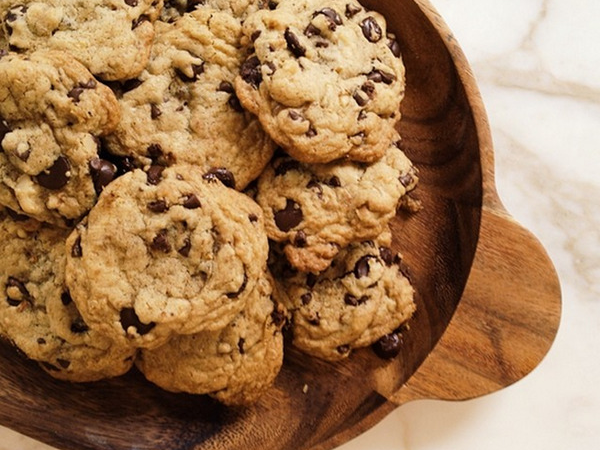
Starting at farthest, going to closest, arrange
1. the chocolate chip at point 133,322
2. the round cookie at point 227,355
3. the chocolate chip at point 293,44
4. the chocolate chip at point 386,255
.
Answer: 1. the chocolate chip at point 386,255
2. the round cookie at point 227,355
3. the chocolate chip at point 293,44
4. the chocolate chip at point 133,322

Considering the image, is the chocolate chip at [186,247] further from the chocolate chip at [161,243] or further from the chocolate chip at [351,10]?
the chocolate chip at [351,10]

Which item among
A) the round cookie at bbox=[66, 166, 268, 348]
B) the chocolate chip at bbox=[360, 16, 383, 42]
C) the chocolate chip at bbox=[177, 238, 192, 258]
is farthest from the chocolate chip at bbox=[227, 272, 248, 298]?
the chocolate chip at bbox=[360, 16, 383, 42]

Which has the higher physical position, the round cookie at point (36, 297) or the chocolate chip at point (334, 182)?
the chocolate chip at point (334, 182)

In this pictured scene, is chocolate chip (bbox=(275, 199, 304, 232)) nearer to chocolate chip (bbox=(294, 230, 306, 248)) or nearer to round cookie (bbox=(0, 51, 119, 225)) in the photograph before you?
chocolate chip (bbox=(294, 230, 306, 248))

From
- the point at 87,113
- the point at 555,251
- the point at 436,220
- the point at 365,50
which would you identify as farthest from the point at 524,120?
the point at 87,113

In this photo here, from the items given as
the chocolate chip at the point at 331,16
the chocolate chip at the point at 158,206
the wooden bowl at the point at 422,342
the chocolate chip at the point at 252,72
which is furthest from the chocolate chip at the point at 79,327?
the chocolate chip at the point at 331,16

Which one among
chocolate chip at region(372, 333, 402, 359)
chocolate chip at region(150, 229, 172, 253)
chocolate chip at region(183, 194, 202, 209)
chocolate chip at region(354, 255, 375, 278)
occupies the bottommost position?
chocolate chip at region(372, 333, 402, 359)

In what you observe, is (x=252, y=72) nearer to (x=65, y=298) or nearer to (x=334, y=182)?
(x=334, y=182)

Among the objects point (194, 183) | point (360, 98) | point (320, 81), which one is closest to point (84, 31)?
point (194, 183)
